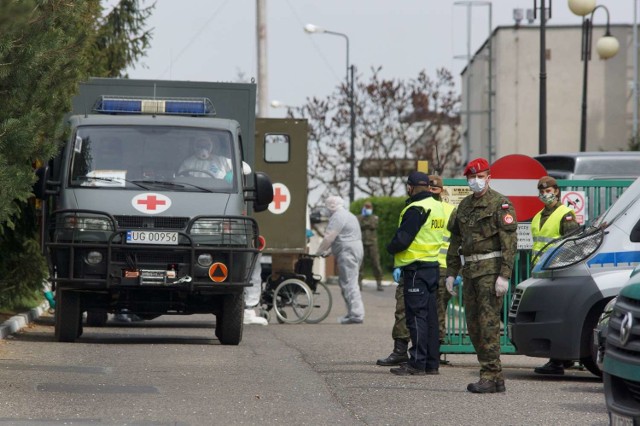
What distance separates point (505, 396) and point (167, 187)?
5.52 metres

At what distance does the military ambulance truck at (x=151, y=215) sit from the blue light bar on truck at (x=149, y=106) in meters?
0.01

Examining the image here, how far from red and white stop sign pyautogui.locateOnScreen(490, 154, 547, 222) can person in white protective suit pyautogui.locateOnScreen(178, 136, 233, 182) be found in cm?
311

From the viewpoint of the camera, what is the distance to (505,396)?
11.2m

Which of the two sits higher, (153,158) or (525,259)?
(153,158)

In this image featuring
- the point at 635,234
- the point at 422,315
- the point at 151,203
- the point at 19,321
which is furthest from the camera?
the point at 19,321

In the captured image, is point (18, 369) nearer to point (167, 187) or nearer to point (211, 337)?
point (167, 187)

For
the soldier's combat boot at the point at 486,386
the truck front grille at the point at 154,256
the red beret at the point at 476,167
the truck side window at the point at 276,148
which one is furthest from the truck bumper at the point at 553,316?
the truck side window at the point at 276,148

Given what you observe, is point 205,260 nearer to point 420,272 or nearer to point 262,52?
point 420,272

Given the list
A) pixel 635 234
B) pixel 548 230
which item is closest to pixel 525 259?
pixel 548 230

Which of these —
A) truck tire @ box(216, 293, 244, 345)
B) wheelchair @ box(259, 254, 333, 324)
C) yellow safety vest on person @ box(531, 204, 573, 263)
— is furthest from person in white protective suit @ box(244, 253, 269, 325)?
yellow safety vest on person @ box(531, 204, 573, 263)

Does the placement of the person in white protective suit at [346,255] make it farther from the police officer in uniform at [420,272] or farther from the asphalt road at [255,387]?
the police officer in uniform at [420,272]

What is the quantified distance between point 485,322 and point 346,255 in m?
10.1

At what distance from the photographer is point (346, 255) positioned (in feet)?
70.6

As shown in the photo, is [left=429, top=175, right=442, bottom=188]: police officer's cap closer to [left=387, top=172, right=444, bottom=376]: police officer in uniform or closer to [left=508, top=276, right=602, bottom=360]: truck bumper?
[left=387, top=172, right=444, bottom=376]: police officer in uniform
